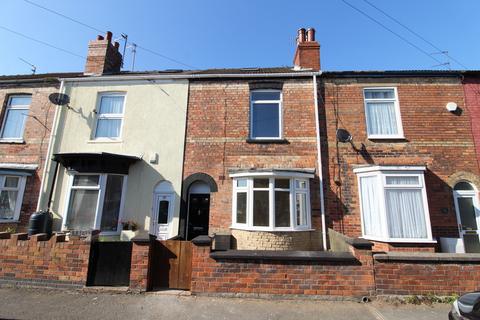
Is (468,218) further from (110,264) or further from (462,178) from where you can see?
(110,264)

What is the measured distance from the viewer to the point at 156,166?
919 centimetres

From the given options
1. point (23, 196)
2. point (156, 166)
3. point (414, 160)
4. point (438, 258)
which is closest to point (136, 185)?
point (156, 166)

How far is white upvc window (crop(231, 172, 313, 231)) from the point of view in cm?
784

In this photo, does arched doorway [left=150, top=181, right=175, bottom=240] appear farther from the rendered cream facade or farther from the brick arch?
the brick arch

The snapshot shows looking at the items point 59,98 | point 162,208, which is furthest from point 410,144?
point 59,98

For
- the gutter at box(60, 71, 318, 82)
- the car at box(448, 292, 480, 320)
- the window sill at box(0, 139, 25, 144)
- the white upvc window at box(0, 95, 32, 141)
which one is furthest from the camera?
the white upvc window at box(0, 95, 32, 141)

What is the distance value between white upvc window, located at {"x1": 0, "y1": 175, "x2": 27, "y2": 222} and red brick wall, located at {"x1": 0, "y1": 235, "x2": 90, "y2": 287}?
15.3ft

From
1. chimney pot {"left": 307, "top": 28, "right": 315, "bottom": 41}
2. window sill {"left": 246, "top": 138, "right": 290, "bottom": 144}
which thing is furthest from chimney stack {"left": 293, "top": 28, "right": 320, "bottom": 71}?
window sill {"left": 246, "top": 138, "right": 290, "bottom": 144}

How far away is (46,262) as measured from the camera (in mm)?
5402

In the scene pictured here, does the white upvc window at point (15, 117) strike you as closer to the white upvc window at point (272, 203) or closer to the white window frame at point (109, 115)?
the white window frame at point (109, 115)

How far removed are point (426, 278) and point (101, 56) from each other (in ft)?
44.0

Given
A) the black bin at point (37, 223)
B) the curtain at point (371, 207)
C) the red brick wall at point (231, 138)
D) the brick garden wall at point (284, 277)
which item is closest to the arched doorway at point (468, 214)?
the curtain at point (371, 207)

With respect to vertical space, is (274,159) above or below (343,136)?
below

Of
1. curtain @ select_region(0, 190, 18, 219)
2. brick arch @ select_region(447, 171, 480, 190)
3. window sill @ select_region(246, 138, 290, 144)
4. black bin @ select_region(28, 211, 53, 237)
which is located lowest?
black bin @ select_region(28, 211, 53, 237)
